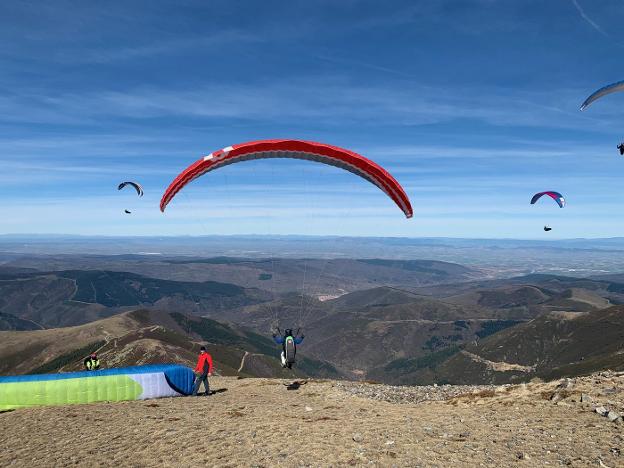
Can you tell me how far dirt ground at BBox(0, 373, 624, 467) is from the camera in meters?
12.5

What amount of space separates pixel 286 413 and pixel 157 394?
952 centimetres

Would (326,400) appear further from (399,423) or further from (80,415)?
(80,415)

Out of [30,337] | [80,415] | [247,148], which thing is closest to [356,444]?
[80,415]

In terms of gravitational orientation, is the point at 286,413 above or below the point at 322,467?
below

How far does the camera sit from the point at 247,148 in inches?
859

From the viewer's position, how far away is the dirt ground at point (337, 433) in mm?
12500

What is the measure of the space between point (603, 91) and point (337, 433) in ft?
97.3

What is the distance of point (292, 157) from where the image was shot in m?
23.2

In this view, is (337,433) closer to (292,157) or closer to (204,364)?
(204,364)

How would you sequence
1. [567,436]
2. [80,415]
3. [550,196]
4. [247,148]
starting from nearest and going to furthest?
[567,436], [80,415], [247,148], [550,196]

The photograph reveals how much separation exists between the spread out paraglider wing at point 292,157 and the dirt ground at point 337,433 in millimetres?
10721

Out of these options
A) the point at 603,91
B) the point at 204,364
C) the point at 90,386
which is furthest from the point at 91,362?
the point at 603,91

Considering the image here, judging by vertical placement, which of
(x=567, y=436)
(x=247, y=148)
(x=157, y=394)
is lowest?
(x=157, y=394)

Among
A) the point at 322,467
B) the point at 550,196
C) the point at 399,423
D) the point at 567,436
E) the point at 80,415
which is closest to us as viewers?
the point at 322,467
